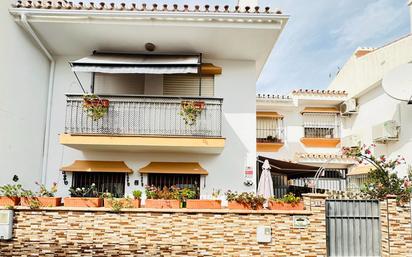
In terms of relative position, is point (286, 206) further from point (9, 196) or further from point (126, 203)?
point (9, 196)

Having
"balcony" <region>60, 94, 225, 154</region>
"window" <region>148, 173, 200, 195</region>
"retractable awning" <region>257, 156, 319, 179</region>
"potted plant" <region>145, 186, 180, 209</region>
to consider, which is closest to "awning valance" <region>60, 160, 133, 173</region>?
"balcony" <region>60, 94, 225, 154</region>

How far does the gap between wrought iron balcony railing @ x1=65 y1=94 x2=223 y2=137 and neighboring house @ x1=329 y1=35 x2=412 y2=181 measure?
11033 mm

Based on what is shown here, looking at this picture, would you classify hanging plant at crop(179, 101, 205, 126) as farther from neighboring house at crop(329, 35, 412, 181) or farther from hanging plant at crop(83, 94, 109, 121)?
neighboring house at crop(329, 35, 412, 181)

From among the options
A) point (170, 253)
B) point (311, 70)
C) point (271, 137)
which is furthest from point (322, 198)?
point (311, 70)

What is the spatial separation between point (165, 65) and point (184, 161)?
381 cm

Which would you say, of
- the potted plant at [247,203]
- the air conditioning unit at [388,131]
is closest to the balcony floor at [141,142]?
the potted plant at [247,203]

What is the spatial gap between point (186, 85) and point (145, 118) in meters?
2.62

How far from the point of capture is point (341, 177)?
77.0 ft

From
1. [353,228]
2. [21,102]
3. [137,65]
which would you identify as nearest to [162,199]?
[137,65]

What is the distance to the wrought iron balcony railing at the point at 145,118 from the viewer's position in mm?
12148

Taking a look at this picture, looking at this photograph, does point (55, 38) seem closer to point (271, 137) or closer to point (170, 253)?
point (170, 253)

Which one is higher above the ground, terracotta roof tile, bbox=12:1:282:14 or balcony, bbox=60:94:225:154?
terracotta roof tile, bbox=12:1:282:14

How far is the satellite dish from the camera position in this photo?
46.7ft

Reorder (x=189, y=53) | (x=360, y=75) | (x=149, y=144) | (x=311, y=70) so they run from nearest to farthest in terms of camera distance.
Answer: (x=149, y=144) → (x=189, y=53) → (x=360, y=75) → (x=311, y=70)
